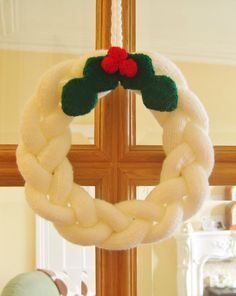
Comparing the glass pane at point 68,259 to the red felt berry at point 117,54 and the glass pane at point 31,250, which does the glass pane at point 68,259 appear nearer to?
the glass pane at point 31,250

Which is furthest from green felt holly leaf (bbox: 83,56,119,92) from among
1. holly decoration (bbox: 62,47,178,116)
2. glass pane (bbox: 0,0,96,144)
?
glass pane (bbox: 0,0,96,144)

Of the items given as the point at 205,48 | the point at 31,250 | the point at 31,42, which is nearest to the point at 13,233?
the point at 31,250

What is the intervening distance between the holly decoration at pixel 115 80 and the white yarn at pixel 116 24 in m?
0.08

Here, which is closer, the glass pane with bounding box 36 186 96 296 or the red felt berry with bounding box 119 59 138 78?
the red felt berry with bounding box 119 59 138 78

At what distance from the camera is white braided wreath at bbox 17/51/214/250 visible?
0.99 ft

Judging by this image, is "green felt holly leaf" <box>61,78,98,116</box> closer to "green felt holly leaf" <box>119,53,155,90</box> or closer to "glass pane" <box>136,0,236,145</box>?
"green felt holly leaf" <box>119,53,155,90</box>

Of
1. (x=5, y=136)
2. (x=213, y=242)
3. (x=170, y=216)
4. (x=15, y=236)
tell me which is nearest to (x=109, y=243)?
(x=170, y=216)

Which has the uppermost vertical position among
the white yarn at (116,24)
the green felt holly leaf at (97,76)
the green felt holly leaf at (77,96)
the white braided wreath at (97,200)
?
the white yarn at (116,24)

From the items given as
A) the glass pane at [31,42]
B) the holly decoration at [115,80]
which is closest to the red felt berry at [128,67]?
the holly decoration at [115,80]

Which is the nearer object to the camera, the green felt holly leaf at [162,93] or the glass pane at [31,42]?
the green felt holly leaf at [162,93]

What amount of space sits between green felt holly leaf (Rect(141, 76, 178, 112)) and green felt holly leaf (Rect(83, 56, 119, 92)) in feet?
0.12

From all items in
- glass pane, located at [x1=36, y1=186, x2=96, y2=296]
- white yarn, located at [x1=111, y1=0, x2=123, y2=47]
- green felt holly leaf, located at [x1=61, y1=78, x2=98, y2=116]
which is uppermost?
white yarn, located at [x1=111, y1=0, x2=123, y2=47]

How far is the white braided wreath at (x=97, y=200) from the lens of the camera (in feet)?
0.99

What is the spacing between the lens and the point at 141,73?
0.32 meters
